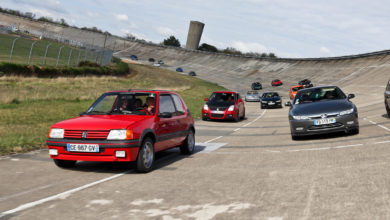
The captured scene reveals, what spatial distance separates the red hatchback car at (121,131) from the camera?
738 cm

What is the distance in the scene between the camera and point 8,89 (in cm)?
2388

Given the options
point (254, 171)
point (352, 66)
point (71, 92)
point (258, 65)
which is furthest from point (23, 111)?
point (258, 65)

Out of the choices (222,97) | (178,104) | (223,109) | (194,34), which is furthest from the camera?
(194,34)

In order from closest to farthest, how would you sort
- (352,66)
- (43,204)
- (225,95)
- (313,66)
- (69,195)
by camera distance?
(43,204) < (69,195) < (225,95) < (352,66) < (313,66)

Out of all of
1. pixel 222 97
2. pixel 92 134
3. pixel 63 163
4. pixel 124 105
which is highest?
pixel 222 97

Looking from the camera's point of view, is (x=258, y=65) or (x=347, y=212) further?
(x=258, y=65)

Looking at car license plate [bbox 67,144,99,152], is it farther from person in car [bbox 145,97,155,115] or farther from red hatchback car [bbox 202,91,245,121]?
red hatchback car [bbox 202,91,245,121]

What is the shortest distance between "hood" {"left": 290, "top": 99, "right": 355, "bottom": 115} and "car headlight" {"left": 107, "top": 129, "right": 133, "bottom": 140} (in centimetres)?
613

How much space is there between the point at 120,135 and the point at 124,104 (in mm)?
1553

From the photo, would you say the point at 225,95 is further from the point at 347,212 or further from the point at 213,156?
the point at 347,212

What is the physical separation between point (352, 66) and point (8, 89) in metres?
73.4

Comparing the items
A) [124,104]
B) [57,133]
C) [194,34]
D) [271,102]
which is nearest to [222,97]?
[271,102]

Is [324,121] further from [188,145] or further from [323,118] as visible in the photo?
[188,145]

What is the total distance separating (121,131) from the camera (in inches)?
291
